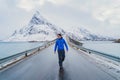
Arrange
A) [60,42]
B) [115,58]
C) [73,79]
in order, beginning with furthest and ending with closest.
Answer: [60,42] < [115,58] < [73,79]

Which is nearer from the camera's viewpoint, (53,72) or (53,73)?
(53,73)

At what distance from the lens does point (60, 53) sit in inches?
503

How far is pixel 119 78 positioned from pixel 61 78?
7.98 feet

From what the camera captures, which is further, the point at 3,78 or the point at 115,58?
the point at 115,58

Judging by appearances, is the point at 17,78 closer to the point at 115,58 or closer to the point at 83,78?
the point at 83,78

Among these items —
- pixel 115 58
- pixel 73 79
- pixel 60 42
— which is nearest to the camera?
pixel 73 79

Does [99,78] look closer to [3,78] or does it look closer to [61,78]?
[61,78]

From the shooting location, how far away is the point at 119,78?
9.48 metres

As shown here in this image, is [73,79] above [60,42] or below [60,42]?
below

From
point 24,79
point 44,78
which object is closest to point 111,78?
point 44,78

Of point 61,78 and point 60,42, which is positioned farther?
point 60,42

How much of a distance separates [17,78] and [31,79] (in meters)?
0.73

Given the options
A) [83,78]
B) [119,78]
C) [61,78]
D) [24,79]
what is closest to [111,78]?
[119,78]

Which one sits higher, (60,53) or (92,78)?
(60,53)
